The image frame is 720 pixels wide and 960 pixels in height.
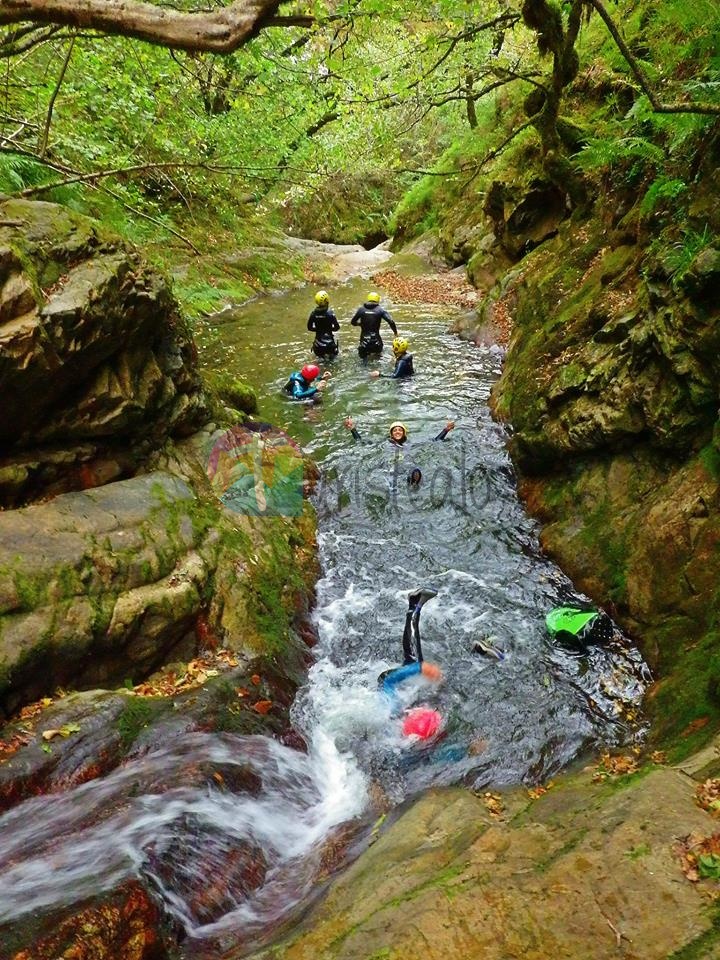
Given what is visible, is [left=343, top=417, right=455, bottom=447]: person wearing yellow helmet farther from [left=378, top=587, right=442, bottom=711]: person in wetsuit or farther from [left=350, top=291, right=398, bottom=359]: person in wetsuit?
[left=350, top=291, right=398, bottom=359]: person in wetsuit

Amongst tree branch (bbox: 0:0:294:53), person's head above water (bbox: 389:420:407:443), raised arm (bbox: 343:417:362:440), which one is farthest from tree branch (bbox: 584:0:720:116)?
raised arm (bbox: 343:417:362:440)

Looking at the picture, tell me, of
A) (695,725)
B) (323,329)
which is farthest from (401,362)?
(695,725)

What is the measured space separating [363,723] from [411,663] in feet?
2.54

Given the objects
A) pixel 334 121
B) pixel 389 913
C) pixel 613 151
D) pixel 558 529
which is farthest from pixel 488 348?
pixel 389 913

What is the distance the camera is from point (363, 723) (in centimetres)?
571

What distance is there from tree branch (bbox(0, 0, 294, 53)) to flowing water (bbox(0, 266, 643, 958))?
15.8 feet

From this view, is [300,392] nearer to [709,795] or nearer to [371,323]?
[371,323]

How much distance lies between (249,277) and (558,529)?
1809cm

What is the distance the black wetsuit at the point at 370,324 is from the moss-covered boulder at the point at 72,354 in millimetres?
7996

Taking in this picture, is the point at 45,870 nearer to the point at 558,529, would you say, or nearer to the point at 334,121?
the point at 558,529

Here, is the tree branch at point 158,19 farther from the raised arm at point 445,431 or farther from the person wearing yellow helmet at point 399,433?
the raised arm at point 445,431

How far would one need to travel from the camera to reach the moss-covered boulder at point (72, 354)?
5.32 m

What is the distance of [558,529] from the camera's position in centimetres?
754

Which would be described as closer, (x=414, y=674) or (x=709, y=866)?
(x=709, y=866)
